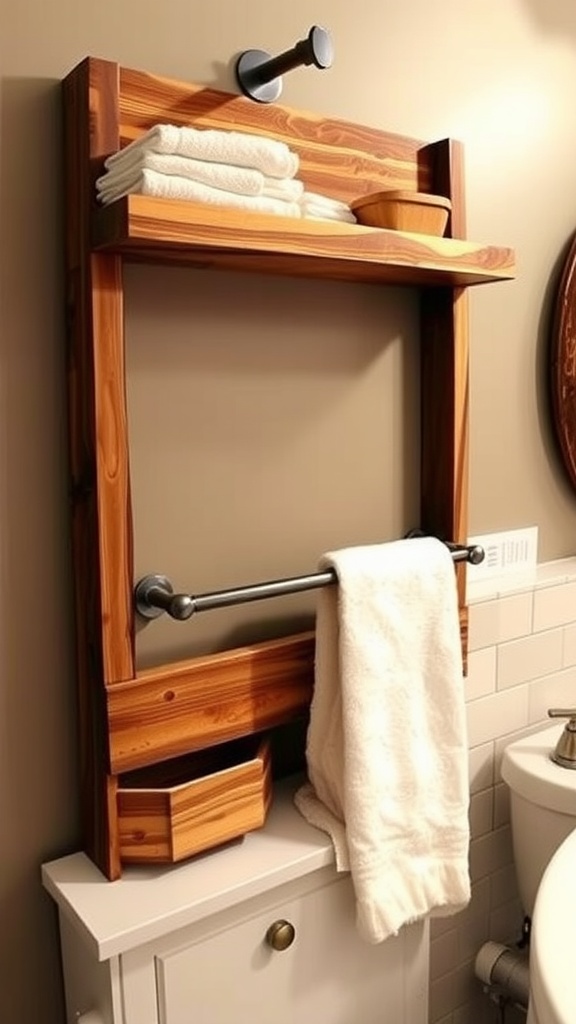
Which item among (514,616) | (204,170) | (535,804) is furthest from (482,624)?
(204,170)

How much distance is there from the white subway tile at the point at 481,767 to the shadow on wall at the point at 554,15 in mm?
1229

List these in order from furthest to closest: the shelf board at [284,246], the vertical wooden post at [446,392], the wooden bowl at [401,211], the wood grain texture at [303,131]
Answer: the vertical wooden post at [446,392] → the wooden bowl at [401,211] → the wood grain texture at [303,131] → the shelf board at [284,246]

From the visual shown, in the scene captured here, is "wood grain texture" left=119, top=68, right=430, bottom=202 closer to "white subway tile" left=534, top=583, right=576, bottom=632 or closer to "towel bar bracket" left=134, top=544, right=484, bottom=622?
"towel bar bracket" left=134, top=544, right=484, bottom=622

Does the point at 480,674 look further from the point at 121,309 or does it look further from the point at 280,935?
the point at 121,309

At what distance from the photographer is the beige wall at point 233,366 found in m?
0.95

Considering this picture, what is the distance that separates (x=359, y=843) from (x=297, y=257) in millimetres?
717

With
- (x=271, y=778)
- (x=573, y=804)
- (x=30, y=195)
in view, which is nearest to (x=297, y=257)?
(x=30, y=195)

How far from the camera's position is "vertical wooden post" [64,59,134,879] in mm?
910

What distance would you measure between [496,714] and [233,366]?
793mm

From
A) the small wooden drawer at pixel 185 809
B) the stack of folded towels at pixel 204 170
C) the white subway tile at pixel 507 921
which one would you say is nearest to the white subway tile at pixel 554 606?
the white subway tile at pixel 507 921

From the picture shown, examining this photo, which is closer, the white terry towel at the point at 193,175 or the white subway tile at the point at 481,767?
the white terry towel at the point at 193,175

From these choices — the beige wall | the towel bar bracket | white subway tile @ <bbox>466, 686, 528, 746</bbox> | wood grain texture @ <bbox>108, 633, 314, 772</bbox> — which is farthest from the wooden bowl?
white subway tile @ <bbox>466, 686, 528, 746</bbox>

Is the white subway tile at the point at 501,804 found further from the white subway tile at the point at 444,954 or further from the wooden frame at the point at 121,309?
the wooden frame at the point at 121,309

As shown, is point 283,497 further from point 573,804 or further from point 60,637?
point 573,804
